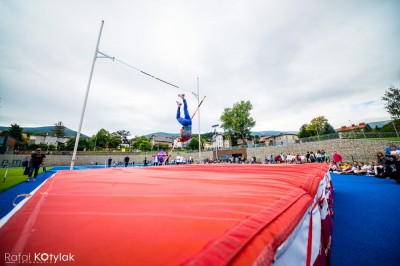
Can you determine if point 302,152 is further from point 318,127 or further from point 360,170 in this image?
point 318,127

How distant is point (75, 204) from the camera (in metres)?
1.00

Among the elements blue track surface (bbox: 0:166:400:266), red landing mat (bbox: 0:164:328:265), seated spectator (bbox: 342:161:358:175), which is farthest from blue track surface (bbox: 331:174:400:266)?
seated spectator (bbox: 342:161:358:175)

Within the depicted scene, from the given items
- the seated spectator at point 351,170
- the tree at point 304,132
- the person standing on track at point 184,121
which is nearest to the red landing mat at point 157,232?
the person standing on track at point 184,121

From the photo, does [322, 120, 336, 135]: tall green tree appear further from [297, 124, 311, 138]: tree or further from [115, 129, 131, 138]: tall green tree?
[115, 129, 131, 138]: tall green tree

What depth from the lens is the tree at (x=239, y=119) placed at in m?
37.9

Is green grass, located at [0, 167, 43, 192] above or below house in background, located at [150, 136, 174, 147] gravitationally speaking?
below

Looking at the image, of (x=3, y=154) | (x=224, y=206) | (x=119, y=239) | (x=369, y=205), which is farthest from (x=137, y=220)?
(x=3, y=154)

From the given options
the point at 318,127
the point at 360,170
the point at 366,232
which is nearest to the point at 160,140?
the point at 318,127

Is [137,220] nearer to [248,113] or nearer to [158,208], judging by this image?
[158,208]

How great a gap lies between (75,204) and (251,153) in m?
28.8

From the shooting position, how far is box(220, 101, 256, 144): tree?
37.9 meters

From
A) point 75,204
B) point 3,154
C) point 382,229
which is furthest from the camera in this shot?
point 3,154

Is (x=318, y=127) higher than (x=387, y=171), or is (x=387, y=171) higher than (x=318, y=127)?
(x=318, y=127)

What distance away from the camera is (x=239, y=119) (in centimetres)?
3819
